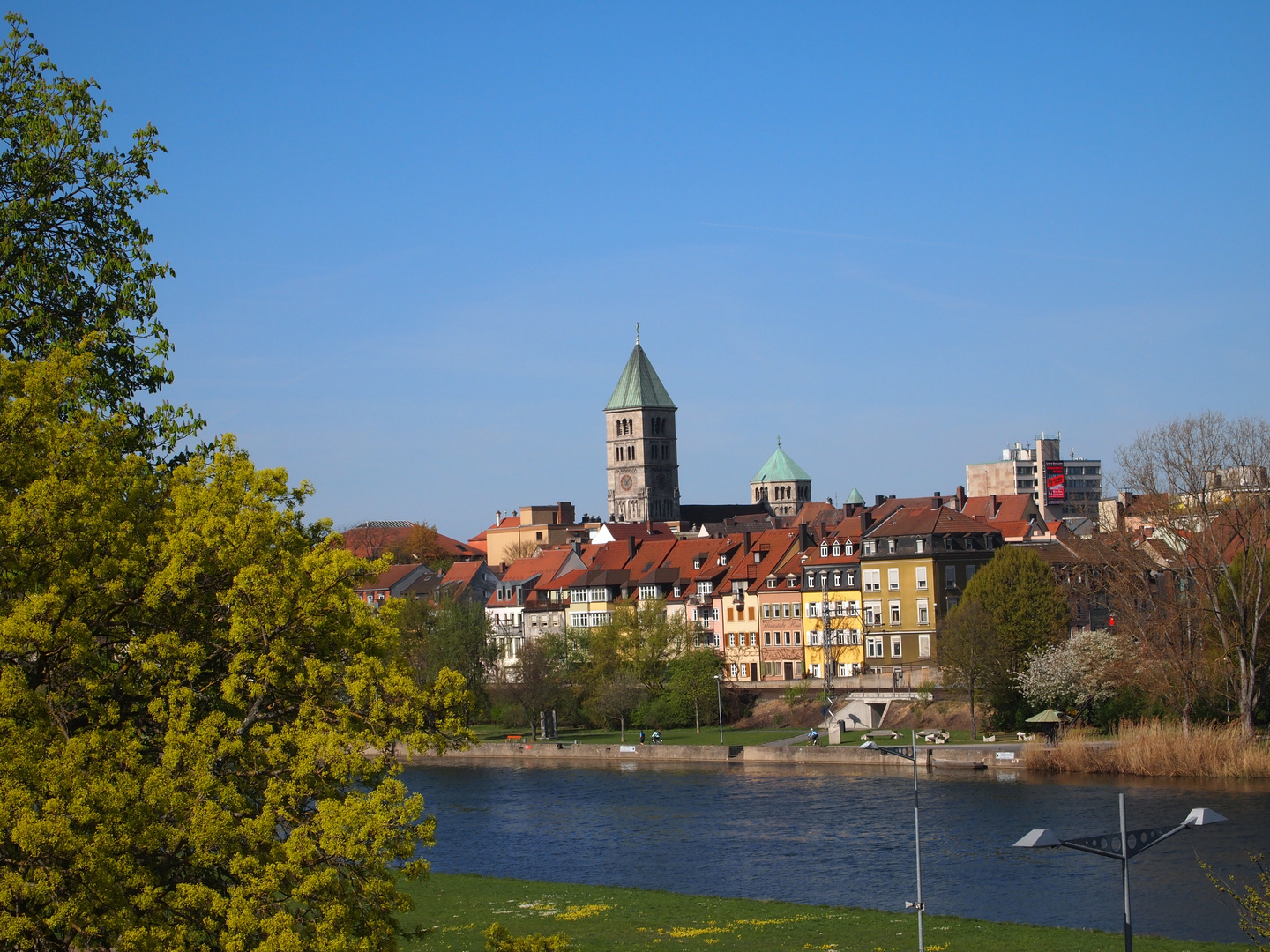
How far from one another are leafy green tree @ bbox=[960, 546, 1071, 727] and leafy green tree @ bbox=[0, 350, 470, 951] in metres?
A: 52.3

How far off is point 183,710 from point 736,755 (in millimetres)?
53349

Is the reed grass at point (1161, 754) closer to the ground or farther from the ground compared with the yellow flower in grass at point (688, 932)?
farther from the ground

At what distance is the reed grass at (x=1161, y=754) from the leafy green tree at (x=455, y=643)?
34.7 meters

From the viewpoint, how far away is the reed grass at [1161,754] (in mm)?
51969

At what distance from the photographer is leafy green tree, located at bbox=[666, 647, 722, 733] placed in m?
77.2

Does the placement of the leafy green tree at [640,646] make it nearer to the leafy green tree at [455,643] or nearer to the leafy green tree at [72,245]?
the leafy green tree at [455,643]

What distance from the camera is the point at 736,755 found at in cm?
6594

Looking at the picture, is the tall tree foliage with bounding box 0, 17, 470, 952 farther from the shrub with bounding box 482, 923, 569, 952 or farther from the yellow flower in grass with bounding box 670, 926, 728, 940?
the yellow flower in grass with bounding box 670, 926, 728, 940

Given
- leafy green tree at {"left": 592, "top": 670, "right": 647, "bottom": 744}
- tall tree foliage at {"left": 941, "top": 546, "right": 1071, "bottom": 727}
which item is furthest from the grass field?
leafy green tree at {"left": 592, "top": 670, "right": 647, "bottom": 744}

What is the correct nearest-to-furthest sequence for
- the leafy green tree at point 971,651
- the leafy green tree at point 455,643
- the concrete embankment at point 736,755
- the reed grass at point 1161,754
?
1. the reed grass at point 1161,754
2. the concrete embankment at point 736,755
3. the leafy green tree at point 971,651
4. the leafy green tree at point 455,643

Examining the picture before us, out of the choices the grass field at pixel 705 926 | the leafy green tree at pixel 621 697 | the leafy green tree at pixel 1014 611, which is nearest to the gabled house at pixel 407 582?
the leafy green tree at pixel 621 697

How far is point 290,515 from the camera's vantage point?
1588cm

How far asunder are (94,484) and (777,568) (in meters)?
75.5

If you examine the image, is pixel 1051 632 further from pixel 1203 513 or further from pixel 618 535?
pixel 618 535
